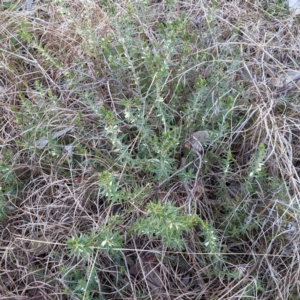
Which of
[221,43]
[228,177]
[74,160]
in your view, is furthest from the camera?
[221,43]

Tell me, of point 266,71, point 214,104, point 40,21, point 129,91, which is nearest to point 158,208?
point 214,104

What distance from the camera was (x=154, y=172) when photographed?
2.00 metres

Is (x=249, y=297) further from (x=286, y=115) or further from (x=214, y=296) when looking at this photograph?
(x=286, y=115)

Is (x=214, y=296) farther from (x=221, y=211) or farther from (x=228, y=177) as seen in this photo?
(x=228, y=177)

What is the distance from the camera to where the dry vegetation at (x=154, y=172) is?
1.85 m

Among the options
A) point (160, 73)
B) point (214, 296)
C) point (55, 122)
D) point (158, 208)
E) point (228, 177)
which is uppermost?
point (160, 73)

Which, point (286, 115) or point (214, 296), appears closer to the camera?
point (214, 296)

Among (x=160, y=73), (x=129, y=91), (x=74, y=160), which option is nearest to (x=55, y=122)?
(x=74, y=160)

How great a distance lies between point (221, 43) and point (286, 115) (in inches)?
20.8

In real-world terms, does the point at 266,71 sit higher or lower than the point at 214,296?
higher

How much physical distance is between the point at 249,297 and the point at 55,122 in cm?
128

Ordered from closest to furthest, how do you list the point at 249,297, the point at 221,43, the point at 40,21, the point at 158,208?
the point at 158,208
the point at 249,297
the point at 221,43
the point at 40,21

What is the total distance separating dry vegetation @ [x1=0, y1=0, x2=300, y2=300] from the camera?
1853mm

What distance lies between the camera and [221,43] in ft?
7.83
